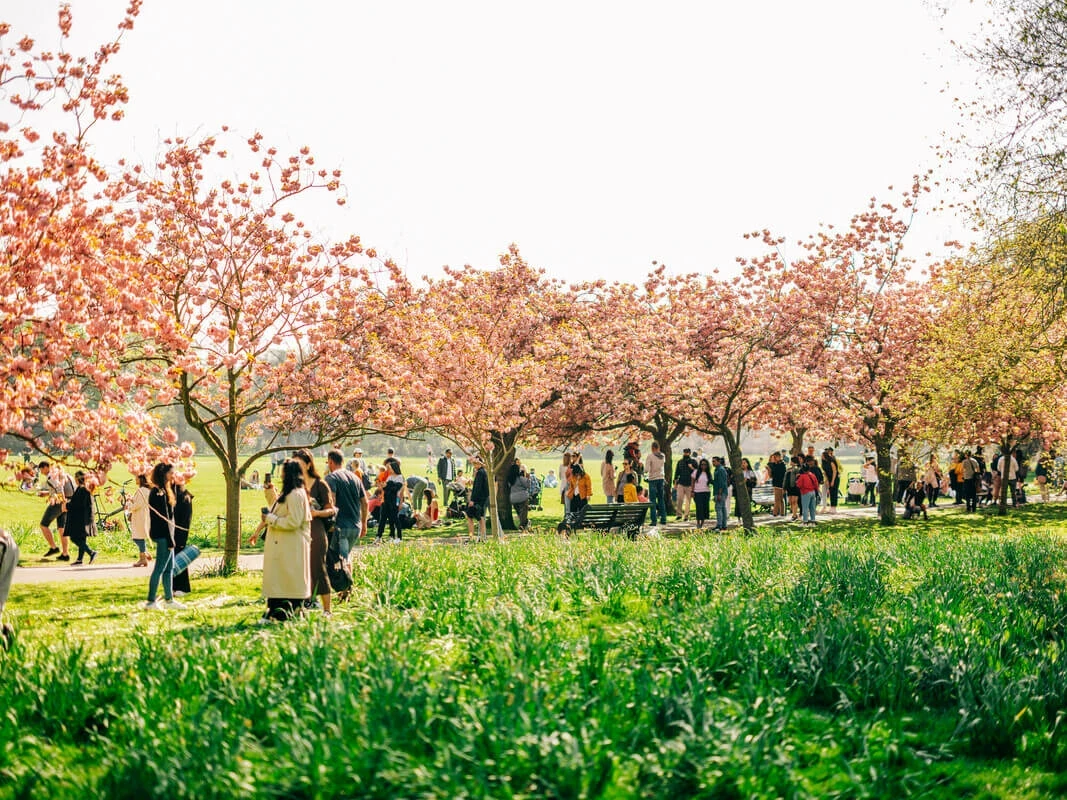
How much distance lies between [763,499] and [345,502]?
22485mm

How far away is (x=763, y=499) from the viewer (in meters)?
31.8

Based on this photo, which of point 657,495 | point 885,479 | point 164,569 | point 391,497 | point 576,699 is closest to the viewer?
point 576,699

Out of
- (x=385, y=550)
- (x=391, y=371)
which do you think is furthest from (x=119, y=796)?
(x=391, y=371)

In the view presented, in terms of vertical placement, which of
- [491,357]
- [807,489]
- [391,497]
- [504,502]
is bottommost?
[504,502]

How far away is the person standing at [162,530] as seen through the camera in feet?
38.2

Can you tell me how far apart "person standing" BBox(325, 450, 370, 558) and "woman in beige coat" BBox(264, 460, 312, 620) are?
1352 millimetres

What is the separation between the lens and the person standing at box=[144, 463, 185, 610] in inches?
458

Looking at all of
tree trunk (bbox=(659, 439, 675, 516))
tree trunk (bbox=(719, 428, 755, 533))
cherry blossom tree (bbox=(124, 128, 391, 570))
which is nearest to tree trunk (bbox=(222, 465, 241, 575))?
cherry blossom tree (bbox=(124, 128, 391, 570))

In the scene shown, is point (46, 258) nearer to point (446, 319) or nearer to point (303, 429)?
point (303, 429)

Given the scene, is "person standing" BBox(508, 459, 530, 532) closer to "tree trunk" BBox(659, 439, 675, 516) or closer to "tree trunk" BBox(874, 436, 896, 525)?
"tree trunk" BBox(659, 439, 675, 516)

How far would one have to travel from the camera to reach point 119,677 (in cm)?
624

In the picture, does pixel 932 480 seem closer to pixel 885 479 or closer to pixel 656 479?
pixel 885 479

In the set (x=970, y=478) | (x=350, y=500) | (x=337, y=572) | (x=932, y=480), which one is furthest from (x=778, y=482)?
(x=337, y=572)

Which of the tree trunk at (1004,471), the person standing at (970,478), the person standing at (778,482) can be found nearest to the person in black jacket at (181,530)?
the person standing at (778,482)
